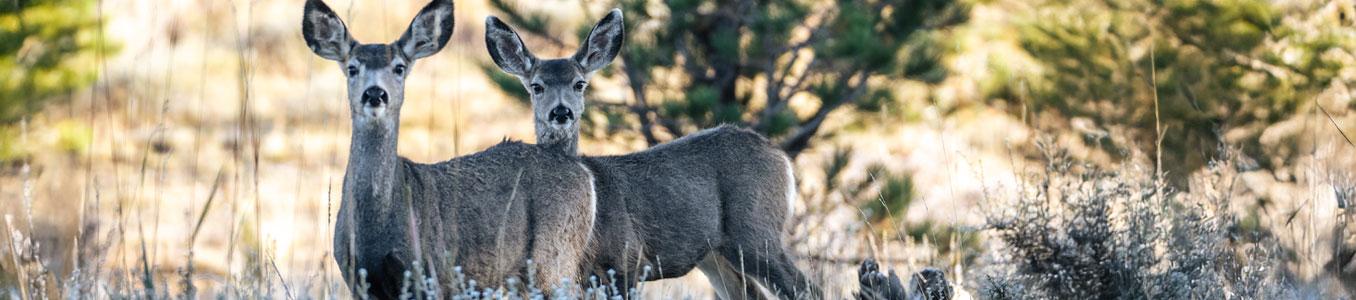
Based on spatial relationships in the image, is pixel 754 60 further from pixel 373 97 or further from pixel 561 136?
pixel 373 97

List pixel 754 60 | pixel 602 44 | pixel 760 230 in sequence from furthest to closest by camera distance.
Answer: pixel 754 60
pixel 602 44
pixel 760 230

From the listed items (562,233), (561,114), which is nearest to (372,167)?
(562,233)

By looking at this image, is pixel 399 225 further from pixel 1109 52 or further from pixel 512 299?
pixel 1109 52

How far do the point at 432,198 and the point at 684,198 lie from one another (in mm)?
1539

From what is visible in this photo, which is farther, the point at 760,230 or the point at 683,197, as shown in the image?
the point at 760,230

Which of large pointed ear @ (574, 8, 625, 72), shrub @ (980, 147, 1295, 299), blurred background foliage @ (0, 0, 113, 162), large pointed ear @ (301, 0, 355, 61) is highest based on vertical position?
blurred background foliage @ (0, 0, 113, 162)

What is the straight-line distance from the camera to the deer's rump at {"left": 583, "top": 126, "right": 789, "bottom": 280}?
6.88 meters

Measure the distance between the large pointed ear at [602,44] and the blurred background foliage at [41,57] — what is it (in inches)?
299

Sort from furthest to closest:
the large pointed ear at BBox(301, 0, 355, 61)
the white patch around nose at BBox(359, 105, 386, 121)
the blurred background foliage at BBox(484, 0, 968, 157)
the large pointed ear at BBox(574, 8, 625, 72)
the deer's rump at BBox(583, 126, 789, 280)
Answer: the blurred background foliage at BBox(484, 0, 968, 157) < the large pointed ear at BBox(574, 8, 625, 72) < the deer's rump at BBox(583, 126, 789, 280) < the large pointed ear at BBox(301, 0, 355, 61) < the white patch around nose at BBox(359, 105, 386, 121)

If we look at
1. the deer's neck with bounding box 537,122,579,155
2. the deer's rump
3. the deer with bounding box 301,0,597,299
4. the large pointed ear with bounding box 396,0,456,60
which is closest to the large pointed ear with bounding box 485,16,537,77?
the deer's neck with bounding box 537,122,579,155

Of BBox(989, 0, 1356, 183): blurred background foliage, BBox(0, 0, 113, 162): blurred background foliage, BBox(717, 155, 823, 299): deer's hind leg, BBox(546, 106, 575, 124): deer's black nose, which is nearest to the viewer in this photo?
BBox(717, 155, 823, 299): deer's hind leg

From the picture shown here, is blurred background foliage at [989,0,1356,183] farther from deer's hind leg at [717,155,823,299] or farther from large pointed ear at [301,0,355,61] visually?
large pointed ear at [301,0,355,61]

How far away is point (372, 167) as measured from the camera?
573 cm

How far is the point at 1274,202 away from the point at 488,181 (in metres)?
7.35
